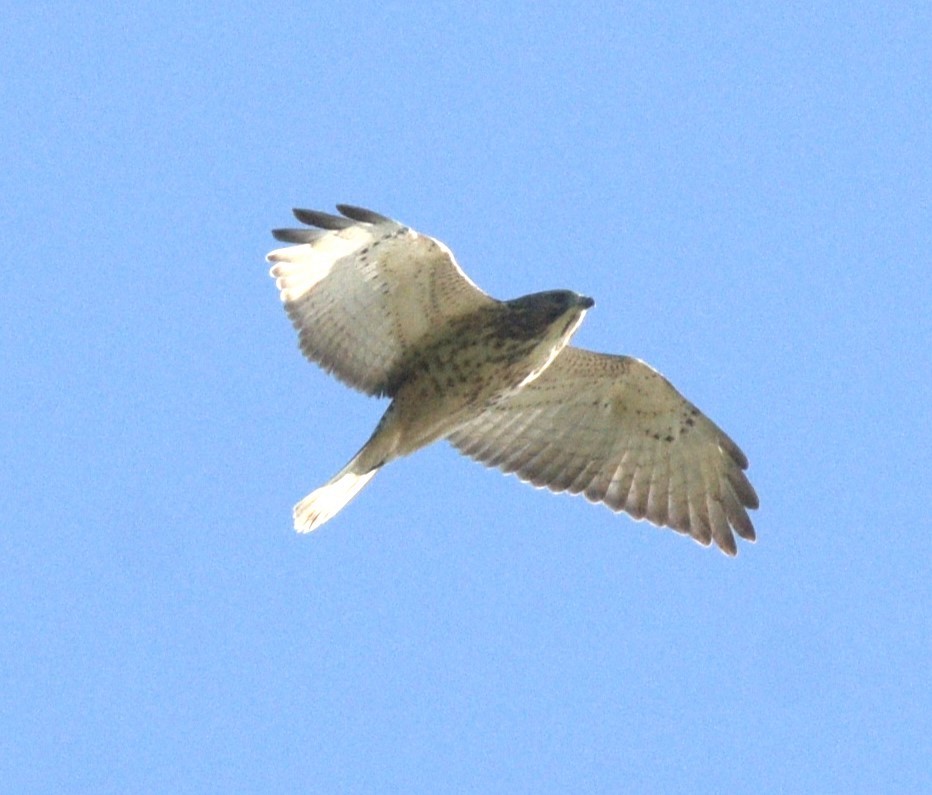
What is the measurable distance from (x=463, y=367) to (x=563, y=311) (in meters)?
0.86

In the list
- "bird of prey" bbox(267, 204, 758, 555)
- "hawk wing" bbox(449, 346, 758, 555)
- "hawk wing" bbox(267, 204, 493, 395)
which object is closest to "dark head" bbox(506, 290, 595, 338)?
"bird of prey" bbox(267, 204, 758, 555)

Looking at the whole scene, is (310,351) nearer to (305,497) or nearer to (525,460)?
Result: (305,497)

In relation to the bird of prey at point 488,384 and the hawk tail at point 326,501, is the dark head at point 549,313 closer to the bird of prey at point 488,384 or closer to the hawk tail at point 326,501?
the bird of prey at point 488,384

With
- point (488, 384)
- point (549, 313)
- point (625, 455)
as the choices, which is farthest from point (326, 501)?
point (625, 455)

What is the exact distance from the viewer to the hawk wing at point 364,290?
12.5 metres

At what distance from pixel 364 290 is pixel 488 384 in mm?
1016

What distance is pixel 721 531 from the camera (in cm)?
1418

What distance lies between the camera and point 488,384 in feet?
42.4

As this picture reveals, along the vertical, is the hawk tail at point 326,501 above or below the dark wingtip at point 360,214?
below

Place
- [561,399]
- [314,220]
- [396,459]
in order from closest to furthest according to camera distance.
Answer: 1. [314,220]
2. [396,459]
3. [561,399]

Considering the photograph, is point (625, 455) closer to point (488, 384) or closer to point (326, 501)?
point (488, 384)

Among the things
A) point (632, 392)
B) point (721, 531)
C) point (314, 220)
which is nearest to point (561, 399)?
point (632, 392)

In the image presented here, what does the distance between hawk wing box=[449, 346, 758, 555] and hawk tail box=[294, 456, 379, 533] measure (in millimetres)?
1333

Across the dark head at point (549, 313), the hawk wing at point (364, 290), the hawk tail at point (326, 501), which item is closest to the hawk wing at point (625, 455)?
the hawk wing at point (364, 290)
